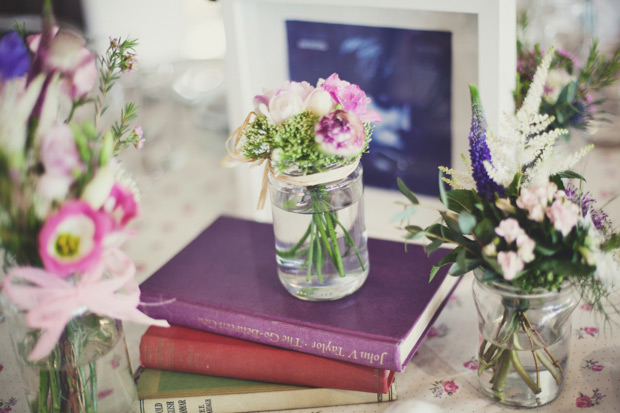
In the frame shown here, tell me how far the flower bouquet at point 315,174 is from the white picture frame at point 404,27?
222 millimetres

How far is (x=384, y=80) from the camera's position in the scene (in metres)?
1.04

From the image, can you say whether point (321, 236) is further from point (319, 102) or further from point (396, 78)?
point (396, 78)

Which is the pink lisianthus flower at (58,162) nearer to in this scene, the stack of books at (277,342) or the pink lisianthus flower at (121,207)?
the pink lisianthus flower at (121,207)

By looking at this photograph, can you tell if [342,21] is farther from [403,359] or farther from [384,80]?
[403,359]

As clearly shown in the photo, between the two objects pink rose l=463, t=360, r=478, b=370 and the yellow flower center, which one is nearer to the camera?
the yellow flower center

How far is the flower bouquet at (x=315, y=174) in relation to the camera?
66 centimetres

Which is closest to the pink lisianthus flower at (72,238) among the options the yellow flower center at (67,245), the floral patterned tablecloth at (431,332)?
the yellow flower center at (67,245)

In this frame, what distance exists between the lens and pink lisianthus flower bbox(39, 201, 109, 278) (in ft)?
1.71

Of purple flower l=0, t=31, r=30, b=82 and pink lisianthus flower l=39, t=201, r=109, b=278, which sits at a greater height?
purple flower l=0, t=31, r=30, b=82

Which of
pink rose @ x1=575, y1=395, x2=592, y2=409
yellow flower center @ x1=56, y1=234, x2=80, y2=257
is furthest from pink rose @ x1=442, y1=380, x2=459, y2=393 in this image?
yellow flower center @ x1=56, y1=234, x2=80, y2=257

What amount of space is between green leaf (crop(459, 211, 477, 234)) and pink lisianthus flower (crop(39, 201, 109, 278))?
0.33 m

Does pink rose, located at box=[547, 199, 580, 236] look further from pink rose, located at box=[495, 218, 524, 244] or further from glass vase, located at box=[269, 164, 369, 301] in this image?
glass vase, located at box=[269, 164, 369, 301]

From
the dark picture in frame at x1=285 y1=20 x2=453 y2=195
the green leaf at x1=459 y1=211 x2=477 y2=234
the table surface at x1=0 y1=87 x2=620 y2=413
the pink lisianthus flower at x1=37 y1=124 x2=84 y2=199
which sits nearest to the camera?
the pink lisianthus flower at x1=37 y1=124 x2=84 y2=199

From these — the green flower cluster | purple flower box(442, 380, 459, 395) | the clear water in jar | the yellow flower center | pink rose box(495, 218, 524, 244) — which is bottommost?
purple flower box(442, 380, 459, 395)
